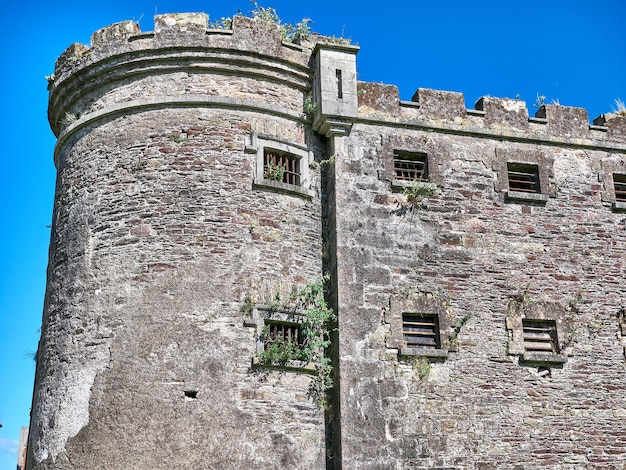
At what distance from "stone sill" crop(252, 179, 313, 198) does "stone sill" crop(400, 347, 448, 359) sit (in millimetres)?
2841

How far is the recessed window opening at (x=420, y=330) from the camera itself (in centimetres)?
1228

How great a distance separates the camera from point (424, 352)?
39.6 ft

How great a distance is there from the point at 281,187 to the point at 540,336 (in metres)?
4.78

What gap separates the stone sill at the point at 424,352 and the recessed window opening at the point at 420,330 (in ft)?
0.58

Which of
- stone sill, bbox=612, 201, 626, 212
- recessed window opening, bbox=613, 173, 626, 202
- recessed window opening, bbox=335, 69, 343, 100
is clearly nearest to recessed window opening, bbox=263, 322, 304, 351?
recessed window opening, bbox=335, 69, 343, 100

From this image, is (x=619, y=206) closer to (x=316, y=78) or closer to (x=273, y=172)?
(x=316, y=78)

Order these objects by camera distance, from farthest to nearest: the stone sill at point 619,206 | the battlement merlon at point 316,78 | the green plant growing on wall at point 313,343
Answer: the stone sill at point 619,206, the battlement merlon at point 316,78, the green plant growing on wall at point 313,343

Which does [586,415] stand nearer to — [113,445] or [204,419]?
[204,419]

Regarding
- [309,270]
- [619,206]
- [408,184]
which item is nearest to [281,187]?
[309,270]

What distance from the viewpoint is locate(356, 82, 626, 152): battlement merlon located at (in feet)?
44.1

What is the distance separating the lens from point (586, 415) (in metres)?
12.5

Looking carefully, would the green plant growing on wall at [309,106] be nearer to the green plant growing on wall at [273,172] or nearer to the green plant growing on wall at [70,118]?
the green plant growing on wall at [273,172]

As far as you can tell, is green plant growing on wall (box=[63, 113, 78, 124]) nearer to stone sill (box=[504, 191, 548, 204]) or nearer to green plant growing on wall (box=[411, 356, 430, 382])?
green plant growing on wall (box=[411, 356, 430, 382])

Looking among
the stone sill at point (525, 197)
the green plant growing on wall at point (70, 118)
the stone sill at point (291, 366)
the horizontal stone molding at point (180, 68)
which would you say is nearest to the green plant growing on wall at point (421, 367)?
the stone sill at point (291, 366)
